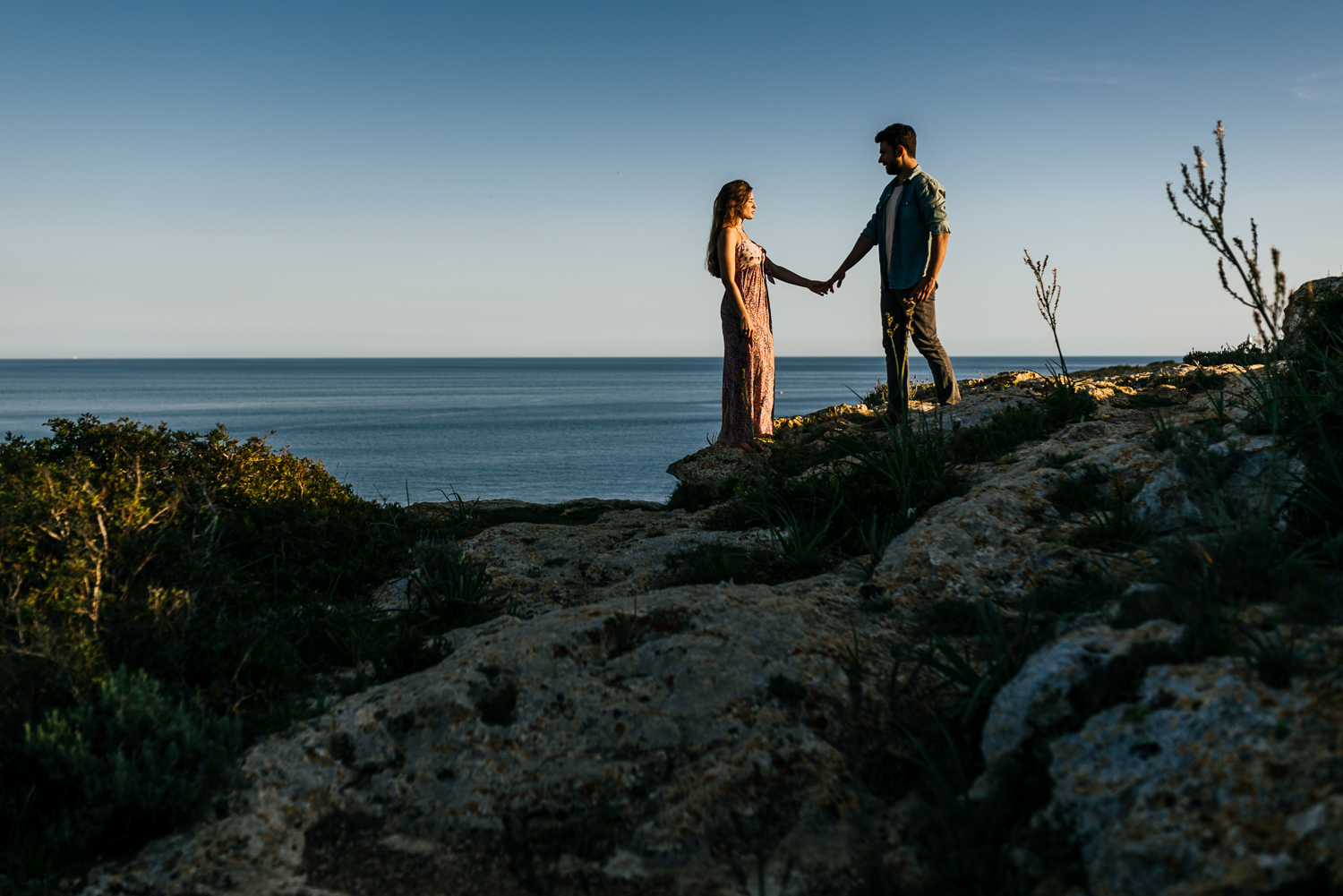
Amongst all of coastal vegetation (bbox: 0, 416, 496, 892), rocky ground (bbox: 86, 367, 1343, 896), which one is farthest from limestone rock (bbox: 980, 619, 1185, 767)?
coastal vegetation (bbox: 0, 416, 496, 892)

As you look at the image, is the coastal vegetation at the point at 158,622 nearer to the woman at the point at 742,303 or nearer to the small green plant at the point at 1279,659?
the small green plant at the point at 1279,659

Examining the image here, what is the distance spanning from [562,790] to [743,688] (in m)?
0.96

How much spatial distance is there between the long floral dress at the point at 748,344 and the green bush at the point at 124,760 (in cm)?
775

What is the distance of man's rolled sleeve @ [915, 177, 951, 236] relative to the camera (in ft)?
27.3

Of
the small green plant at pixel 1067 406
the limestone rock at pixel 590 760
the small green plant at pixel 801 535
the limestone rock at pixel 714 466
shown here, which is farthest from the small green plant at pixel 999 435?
the limestone rock at pixel 590 760

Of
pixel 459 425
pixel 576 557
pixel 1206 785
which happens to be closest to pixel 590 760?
pixel 1206 785

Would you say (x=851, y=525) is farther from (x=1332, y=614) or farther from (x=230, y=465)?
(x=230, y=465)

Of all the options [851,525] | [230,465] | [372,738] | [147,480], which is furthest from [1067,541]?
[230,465]

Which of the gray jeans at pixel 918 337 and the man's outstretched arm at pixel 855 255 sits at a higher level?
the man's outstretched arm at pixel 855 255

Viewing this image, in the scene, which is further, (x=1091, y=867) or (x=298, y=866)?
(x=298, y=866)

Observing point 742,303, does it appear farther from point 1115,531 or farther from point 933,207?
point 1115,531

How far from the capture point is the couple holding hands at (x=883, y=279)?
8.43m

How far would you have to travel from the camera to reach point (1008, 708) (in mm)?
2963

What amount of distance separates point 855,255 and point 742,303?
5.44 feet
